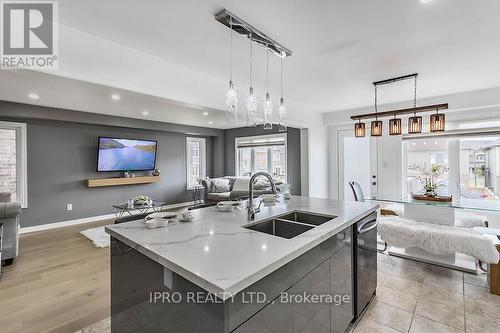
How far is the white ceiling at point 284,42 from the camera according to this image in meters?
1.80

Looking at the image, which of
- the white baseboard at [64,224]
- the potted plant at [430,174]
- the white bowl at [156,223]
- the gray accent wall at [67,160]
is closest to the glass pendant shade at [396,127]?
the potted plant at [430,174]

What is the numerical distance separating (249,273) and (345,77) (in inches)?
128

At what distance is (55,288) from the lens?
8.34 ft

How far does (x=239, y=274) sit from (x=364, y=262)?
1551 millimetres

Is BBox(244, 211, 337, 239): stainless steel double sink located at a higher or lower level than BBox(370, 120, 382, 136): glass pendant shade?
lower

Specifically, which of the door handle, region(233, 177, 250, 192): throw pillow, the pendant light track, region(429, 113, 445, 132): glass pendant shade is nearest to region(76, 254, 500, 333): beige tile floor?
the door handle

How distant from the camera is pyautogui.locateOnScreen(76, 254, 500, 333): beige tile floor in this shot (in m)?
1.93

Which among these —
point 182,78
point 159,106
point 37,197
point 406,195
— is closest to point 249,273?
point 182,78

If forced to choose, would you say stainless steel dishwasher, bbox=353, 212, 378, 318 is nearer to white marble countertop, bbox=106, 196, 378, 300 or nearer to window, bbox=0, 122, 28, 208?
white marble countertop, bbox=106, 196, 378, 300

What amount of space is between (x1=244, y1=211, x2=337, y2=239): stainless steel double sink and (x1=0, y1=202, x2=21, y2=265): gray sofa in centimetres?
318

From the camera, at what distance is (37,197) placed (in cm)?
471

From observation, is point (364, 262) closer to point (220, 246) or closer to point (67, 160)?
point (220, 246)

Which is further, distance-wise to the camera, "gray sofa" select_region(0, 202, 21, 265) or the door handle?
"gray sofa" select_region(0, 202, 21, 265)

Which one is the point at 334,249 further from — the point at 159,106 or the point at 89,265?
the point at 159,106
